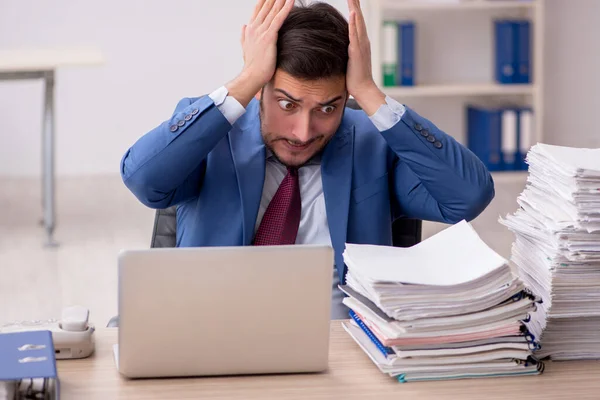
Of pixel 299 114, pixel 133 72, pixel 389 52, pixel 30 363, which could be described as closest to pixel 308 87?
pixel 299 114

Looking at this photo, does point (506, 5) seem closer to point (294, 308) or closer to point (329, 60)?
point (329, 60)

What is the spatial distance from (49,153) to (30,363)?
10.5 ft

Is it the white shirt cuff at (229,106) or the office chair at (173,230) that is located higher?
the white shirt cuff at (229,106)

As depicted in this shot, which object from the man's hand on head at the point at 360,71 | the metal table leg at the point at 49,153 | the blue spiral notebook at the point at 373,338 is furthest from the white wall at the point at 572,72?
the blue spiral notebook at the point at 373,338

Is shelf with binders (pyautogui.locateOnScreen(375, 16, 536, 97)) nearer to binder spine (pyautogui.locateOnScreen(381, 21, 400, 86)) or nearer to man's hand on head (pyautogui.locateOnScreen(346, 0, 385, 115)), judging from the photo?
binder spine (pyautogui.locateOnScreen(381, 21, 400, 86))

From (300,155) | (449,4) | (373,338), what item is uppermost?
(449,4)

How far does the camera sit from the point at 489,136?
16.6ft

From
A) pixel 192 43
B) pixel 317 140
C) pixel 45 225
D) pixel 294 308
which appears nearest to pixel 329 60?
pixel 317 140

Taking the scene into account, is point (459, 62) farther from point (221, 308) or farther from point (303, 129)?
point (221, 308)

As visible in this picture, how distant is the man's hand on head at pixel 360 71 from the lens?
185cm

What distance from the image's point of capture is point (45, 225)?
4.51m

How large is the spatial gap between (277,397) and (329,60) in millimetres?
796

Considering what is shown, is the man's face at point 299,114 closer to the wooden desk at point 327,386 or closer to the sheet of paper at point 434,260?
the sheet of paper at point 434,260

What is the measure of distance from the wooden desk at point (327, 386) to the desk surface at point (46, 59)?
301cm
